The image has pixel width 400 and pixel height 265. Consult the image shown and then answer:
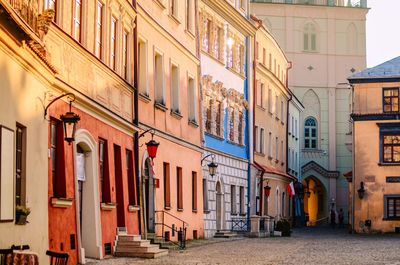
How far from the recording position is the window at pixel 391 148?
5319 cm

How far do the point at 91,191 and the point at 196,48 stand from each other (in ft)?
53.7

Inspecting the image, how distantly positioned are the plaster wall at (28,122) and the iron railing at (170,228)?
12.2m

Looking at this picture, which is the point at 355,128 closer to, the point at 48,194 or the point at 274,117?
the point at 274,117

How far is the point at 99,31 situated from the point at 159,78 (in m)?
7.80

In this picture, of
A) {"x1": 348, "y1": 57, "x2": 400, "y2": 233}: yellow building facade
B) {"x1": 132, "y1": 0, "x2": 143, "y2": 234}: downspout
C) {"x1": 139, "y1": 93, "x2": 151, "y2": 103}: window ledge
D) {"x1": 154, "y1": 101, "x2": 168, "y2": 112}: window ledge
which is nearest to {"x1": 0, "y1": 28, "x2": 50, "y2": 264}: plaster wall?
{"x1": 132, "y1": 0, "x2": 143, "y2": 234}: downspout

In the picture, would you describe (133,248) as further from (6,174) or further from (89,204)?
(6,174)

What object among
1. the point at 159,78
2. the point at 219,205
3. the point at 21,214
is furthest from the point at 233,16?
the point at 21,214

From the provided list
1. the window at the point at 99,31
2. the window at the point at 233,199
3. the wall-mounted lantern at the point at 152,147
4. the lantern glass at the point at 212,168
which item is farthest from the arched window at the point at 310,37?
the window at the point at 99,31

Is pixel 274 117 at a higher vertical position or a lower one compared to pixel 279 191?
higher

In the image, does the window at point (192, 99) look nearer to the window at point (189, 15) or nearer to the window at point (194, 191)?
the window at point (189, 15)

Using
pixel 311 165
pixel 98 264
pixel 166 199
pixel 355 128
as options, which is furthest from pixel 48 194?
pixel 311 165

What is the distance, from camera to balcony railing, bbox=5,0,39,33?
1568 cm

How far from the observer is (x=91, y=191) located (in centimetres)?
2278

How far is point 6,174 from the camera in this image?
1498 cm
